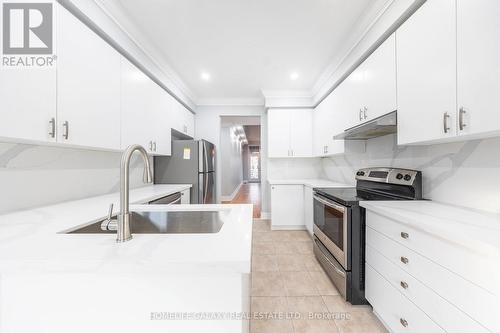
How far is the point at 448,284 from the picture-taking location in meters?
0.95

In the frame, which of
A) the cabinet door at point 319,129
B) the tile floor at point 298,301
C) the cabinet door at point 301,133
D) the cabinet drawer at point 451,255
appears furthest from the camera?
the cabinet door at point 301,133

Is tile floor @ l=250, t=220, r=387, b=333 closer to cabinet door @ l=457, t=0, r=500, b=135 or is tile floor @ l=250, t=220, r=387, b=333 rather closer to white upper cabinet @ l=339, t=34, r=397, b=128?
cabinet door @ l=457, t=0, r=500, b=135

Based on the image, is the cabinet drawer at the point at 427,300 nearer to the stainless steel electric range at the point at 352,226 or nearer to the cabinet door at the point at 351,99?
the stainless steel electric range at the point at 352,226

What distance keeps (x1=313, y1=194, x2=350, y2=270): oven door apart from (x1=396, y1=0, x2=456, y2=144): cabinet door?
0.76 metres

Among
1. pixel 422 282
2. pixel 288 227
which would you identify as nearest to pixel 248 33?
pixel 422 282

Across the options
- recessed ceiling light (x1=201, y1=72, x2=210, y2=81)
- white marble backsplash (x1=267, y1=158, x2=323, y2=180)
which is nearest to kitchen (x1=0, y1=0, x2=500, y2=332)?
recessed ceiling light (x1=201, y1=72, x2=210, y2=81)

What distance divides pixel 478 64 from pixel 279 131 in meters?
2.79

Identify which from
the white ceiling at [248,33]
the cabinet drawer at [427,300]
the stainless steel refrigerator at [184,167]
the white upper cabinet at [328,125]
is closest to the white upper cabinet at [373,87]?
the white upper cabinet at [328,125]

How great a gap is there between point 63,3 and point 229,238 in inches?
74.5

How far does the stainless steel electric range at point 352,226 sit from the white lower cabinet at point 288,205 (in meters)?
1.31

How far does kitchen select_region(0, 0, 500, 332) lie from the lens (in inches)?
25.4

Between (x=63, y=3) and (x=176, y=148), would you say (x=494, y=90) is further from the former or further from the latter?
(x=176, y=148)

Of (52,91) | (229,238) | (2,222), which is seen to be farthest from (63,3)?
(229,238)

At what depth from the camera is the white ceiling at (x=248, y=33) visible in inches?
67.3
